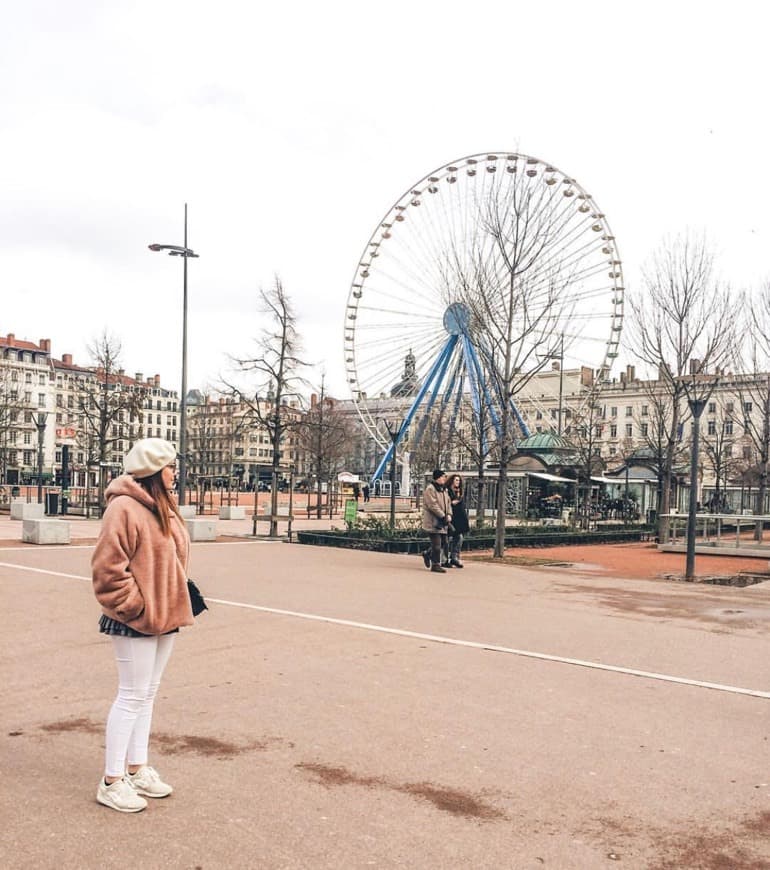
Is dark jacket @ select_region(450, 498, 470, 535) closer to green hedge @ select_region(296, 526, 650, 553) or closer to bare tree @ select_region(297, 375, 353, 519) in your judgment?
green hedge @ select_region(296, 526, 650, 553)

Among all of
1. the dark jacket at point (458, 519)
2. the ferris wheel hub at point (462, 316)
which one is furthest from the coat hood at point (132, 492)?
the ferris wheel hub at point (462, 316)

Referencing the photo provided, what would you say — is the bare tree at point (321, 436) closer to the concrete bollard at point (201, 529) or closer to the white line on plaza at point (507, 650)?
the concrete bollard at point (201, 529)

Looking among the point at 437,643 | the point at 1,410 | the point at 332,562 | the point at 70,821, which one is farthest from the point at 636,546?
the point at 1,410

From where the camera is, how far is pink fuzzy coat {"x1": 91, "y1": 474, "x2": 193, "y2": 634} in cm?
448

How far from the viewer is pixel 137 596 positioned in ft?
14.8

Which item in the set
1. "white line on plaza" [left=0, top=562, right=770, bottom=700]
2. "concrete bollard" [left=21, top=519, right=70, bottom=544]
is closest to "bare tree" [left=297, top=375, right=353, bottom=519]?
"concrete bollard" [left=21, top=519, right=70, bottom=544]

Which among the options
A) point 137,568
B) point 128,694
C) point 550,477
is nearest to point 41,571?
point 128,694

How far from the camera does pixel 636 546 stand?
90.3 ft

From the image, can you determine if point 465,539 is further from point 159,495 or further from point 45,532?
point 159,495

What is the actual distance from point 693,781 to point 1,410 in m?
45.2

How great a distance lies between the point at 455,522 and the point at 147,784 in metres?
13.2

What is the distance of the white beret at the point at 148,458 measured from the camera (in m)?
4.65

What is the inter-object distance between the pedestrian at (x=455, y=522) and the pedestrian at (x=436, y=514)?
28 centimetres

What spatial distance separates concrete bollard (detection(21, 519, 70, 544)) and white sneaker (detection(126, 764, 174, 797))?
1713 centimetres
